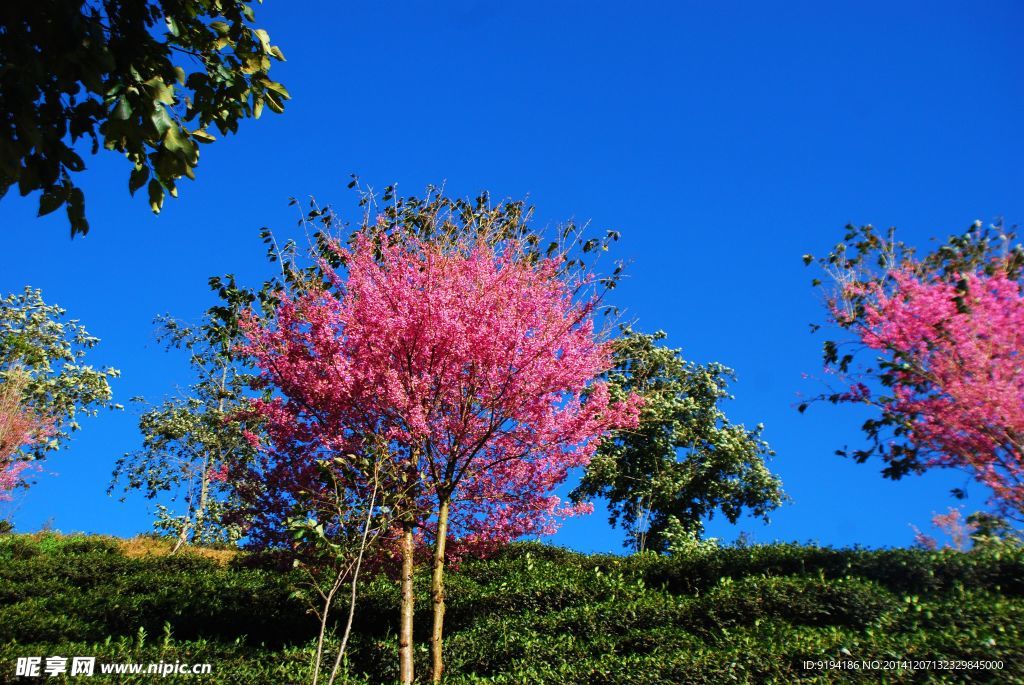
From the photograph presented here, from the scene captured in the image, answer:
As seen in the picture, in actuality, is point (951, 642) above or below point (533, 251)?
below

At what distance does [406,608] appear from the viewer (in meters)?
8.91

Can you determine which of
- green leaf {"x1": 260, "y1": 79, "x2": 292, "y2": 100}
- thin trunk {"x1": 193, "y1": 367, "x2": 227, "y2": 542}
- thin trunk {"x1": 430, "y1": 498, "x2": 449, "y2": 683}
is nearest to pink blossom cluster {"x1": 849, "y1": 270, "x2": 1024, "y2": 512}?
thin trunk {"x1": 430, "y1": 498, "x2": 449, "y2": 683}

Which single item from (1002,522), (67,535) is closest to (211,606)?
(67,535)

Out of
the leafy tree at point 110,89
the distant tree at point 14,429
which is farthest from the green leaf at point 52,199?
the distant tree at point 14,429

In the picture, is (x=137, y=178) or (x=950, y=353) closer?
(x=137, y=178)

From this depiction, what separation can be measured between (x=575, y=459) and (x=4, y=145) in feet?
24.4

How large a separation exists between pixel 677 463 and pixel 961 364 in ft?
38.7

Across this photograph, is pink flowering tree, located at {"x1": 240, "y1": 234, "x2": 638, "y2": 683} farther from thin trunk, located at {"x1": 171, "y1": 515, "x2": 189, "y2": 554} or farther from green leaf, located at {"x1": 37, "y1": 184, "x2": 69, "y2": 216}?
thin trunk, located at {"x1": 171, "y1": 515, "x2": 189, "y2": 554}

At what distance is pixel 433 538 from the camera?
9.88 meters

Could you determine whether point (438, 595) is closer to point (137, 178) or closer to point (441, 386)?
point (441, 386)

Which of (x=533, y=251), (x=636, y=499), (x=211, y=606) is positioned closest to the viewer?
(x=533, y=251)

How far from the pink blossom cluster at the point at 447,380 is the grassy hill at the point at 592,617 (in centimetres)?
177

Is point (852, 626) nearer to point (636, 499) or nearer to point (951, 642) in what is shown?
point (951, 642)

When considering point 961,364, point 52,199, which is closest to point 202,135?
point 52,199
